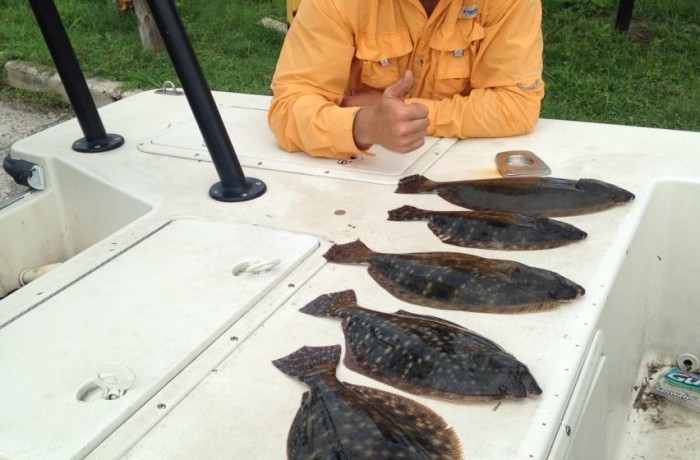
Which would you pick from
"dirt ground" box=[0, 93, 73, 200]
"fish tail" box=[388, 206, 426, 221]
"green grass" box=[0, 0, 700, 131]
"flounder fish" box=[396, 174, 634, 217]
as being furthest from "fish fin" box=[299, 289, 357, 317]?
"dirt ground" box=[0, 93, 73, 200]

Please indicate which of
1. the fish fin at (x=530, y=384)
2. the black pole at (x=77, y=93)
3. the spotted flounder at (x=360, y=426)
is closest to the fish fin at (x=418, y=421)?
the spotted flounder at (x=360, y=426)

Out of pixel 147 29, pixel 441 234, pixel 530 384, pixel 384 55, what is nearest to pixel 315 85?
pixel 384 55

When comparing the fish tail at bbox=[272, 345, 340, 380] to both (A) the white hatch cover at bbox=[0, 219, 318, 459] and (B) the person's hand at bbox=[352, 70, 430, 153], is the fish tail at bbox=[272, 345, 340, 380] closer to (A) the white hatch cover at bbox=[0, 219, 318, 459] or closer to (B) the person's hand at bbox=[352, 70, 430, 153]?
(A) the white hatch cover at bbox=[0, 219, 318, 459]

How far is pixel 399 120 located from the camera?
186 cm

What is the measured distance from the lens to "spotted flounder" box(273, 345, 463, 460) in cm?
109

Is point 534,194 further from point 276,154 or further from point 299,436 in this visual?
point 299,436

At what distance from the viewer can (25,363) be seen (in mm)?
1351

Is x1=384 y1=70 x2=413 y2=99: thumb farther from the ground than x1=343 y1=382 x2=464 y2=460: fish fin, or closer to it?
farther from the ground

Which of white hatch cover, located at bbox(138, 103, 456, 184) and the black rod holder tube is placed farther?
white hatch cover, located at bbox(138, 103, 456, 184)

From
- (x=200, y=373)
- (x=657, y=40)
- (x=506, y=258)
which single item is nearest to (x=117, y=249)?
(x=200, y=373)

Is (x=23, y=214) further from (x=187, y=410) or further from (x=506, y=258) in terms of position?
(x=506, y=258)

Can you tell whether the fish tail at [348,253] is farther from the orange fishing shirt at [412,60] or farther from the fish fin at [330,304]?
the orange fishing shirt at [412,60]

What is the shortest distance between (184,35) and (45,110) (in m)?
3.40

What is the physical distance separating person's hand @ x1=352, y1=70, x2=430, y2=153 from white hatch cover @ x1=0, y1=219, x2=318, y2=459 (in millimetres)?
381
